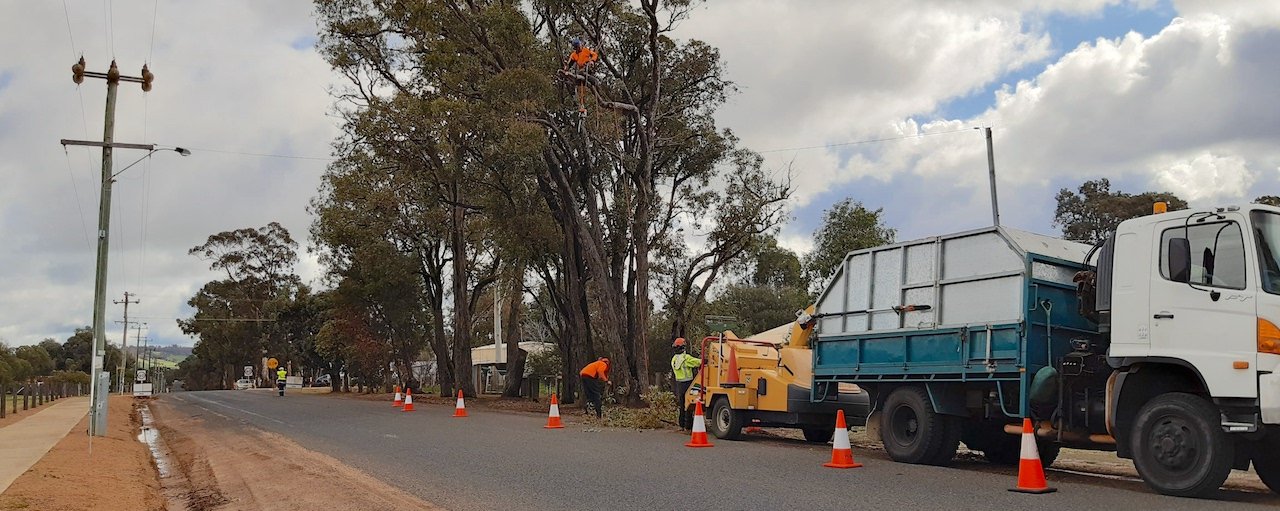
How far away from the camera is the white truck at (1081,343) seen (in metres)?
8.76

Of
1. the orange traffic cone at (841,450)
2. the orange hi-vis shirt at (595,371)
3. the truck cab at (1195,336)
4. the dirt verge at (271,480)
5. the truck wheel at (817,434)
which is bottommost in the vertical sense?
the dirt verge at (271,480)

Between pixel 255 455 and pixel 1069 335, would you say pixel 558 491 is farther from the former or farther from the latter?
pixel 255 455

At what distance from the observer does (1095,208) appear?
144 feet

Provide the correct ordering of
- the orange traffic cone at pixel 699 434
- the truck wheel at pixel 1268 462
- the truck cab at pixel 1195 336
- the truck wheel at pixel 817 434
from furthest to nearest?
the truck wheel at pixel 817 434, the orange traffic cone at pixel 699 434, the truck wheel at pixel 1268 462, the truck cab at pixel 1195 336

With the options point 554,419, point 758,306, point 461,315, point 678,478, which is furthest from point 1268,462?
point 758,306

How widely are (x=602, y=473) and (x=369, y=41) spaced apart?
23.5m

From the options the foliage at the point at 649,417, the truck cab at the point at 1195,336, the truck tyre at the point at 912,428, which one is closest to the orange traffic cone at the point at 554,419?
the foliage at the point at 649,417

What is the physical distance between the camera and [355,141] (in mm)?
32094

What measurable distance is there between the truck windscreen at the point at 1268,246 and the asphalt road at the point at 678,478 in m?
1.88

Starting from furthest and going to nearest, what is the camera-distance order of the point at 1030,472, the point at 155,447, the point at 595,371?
1. the point at 595,371
2. the point at 155,447
3. the point at 1030,472

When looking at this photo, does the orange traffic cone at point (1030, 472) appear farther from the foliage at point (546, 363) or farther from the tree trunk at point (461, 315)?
the foliage at point (546, 363)

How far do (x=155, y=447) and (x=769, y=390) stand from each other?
1388cm

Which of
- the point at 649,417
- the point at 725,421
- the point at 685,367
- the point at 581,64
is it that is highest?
the point at 581,64

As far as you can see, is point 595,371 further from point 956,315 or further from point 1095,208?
point 1095,208
